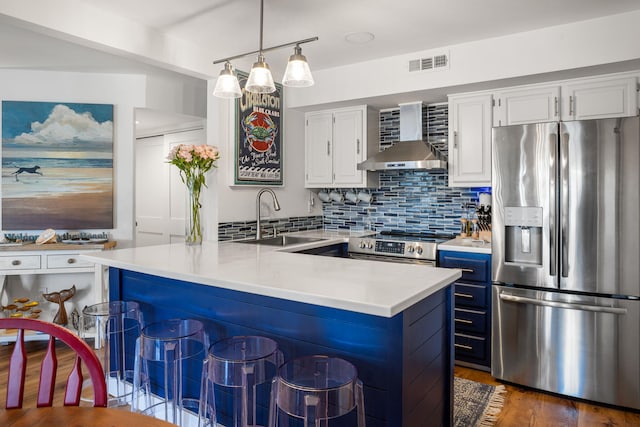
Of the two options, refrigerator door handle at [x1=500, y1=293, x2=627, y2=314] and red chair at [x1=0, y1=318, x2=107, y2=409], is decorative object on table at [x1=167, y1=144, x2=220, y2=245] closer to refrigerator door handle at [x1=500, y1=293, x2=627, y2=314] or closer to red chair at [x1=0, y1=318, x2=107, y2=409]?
red chair at [x1=0, y1=318, x2=107, y2=409]

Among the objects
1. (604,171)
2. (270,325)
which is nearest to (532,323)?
(604,171)

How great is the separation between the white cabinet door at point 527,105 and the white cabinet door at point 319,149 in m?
1.56

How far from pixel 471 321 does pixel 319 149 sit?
2159 millimetres

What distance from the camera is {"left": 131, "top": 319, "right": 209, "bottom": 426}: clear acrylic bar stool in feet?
6.11

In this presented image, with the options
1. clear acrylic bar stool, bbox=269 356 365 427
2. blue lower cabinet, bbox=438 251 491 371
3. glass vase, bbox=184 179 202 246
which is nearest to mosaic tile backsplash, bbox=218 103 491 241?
glass vase, bbox=184 179 202 246

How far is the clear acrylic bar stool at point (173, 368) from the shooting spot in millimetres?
1862

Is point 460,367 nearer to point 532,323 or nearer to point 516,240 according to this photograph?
point 532,323

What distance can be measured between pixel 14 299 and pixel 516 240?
4194 mm

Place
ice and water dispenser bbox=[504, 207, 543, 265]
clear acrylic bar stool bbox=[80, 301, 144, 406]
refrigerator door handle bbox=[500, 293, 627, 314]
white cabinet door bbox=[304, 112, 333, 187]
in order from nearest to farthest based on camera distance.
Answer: clear acrylic bar stool bbox=[80, 301, 144, 406] < refrigerator door handle bbox=[500, 293, 627, 314] < ice and water dispenser bbox=[504, 207, 543, 265] < white cabinet door bbox=[304, 112, 333, 187]

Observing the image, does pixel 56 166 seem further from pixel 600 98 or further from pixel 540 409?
pixel 600 98

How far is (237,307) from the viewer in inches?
77.2

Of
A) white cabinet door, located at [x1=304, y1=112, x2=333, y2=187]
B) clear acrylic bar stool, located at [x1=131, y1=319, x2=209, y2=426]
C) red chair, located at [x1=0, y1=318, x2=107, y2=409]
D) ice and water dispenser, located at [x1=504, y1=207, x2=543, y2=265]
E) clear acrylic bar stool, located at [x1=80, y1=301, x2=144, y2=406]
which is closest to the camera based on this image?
red chair, located at [x1=0, y1=318, x2=107, y2=409]

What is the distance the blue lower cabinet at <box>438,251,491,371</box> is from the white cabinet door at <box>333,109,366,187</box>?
1.29 m

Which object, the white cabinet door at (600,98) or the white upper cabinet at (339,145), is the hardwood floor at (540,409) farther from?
the white upper cabinet at (339,145)
